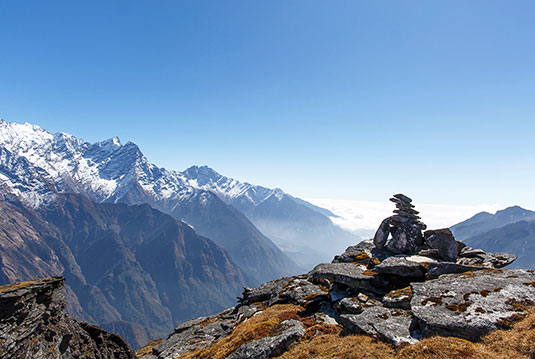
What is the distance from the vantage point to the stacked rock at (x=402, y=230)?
112ft

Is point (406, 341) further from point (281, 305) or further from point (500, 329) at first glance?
point (281, 305)

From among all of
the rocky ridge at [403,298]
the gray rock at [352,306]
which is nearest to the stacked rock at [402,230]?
the rocky ridge at [403,298]

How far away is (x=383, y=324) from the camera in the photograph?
17469 millimetres

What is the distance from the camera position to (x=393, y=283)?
2547 cm

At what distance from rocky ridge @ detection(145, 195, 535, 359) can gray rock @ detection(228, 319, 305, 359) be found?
6cm

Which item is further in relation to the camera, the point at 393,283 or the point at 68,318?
the point at 68,318

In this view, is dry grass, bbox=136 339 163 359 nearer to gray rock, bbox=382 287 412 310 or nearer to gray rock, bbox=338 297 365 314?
gray rock, bbox=338 297 365 314

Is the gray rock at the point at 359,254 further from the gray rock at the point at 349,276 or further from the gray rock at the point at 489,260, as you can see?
the gray rock at the point at 489,260

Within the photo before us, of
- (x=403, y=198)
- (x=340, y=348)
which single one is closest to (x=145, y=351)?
(x=340, y=348)

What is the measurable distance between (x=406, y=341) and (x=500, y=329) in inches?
194

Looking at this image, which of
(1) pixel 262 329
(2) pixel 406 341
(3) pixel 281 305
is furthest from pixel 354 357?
(3) pixel 281 305

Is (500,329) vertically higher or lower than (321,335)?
higher

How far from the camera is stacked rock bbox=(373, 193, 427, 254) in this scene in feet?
112

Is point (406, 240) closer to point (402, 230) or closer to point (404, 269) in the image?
point (402, 230)
